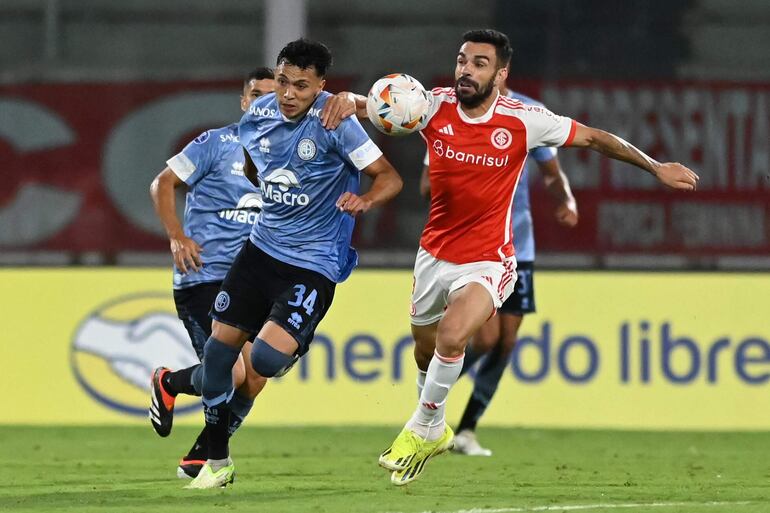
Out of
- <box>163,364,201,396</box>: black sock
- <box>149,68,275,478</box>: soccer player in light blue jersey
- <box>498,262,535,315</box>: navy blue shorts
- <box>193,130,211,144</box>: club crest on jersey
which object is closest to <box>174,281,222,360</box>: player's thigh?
<box>149,68,275,478</box>: soccer player in light blue jersey

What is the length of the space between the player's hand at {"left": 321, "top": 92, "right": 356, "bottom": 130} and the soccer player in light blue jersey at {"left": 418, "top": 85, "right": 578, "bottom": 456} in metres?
2.34

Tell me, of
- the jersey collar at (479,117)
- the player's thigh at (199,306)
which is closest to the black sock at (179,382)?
the player's thigh at (199,306)

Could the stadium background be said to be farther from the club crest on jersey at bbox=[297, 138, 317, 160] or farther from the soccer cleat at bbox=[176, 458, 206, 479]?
the club crest on jersey at bbox=[297, 138, 317, 160]

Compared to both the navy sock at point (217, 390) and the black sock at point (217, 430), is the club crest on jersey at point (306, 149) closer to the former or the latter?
the navy sock at point (217, 390)

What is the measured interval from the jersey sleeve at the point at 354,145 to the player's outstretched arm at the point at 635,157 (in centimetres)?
102

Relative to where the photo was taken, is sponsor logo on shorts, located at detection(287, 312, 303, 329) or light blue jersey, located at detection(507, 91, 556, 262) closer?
sponsor logo on shorts, located at detection(287, 312, 303, 329)

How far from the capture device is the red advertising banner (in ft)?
40.8

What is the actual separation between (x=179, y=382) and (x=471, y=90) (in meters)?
2.24

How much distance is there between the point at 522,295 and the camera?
10211 mm

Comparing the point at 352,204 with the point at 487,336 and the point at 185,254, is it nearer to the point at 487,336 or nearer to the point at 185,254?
the point at 185,254

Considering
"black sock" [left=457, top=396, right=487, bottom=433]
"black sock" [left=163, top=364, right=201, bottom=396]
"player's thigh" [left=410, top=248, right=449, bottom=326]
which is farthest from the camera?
"black sock" [left=457, top=396, right=487, bottom=433]

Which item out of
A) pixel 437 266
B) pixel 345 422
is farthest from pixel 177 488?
pixel 345 422

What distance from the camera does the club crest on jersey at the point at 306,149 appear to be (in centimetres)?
771

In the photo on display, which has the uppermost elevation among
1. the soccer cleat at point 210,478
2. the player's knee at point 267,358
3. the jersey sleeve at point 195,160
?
the jersey sleeve at point 195,160
